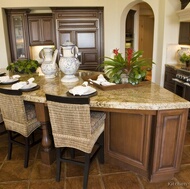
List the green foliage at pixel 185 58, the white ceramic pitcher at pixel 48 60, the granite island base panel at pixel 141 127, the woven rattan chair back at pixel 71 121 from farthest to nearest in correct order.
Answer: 1. the green foliage at pixel 185 58
2. the white ceramic pitcher at pixel 48 60
3. the granite island base panel at pixel 141 127
4. the woven rattan chair back at pixel 71 121

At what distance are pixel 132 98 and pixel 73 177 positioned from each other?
115cm

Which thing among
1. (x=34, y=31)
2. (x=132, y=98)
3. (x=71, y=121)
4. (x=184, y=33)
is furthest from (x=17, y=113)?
(x=34, y=31)

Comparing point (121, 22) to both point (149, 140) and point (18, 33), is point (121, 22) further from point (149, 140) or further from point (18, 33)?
point (149, 140)

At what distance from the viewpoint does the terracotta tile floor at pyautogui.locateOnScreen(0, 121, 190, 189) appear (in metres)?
2.13

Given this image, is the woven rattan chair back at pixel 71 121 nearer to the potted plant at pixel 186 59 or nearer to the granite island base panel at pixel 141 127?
the granite island base panel at pixel 141 127

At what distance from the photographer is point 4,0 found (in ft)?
16.9

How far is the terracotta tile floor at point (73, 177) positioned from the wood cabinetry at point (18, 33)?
13.0 ft

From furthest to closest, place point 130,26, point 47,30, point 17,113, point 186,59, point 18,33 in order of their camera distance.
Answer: point 130,26 < point 47,30 < point 18,33 < point 186,59 < point 17,113

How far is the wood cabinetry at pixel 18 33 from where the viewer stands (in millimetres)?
5516

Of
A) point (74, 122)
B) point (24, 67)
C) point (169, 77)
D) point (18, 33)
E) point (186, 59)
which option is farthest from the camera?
point (18, 33)

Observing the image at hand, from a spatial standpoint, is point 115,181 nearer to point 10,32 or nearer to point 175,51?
point 175,51

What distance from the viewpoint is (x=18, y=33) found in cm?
567

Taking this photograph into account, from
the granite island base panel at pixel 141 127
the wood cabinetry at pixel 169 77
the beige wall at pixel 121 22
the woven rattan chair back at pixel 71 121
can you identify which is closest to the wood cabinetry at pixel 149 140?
the granite island base panel at pixel 141 127

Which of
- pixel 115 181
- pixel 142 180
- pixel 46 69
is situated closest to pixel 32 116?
pixel 46 69
